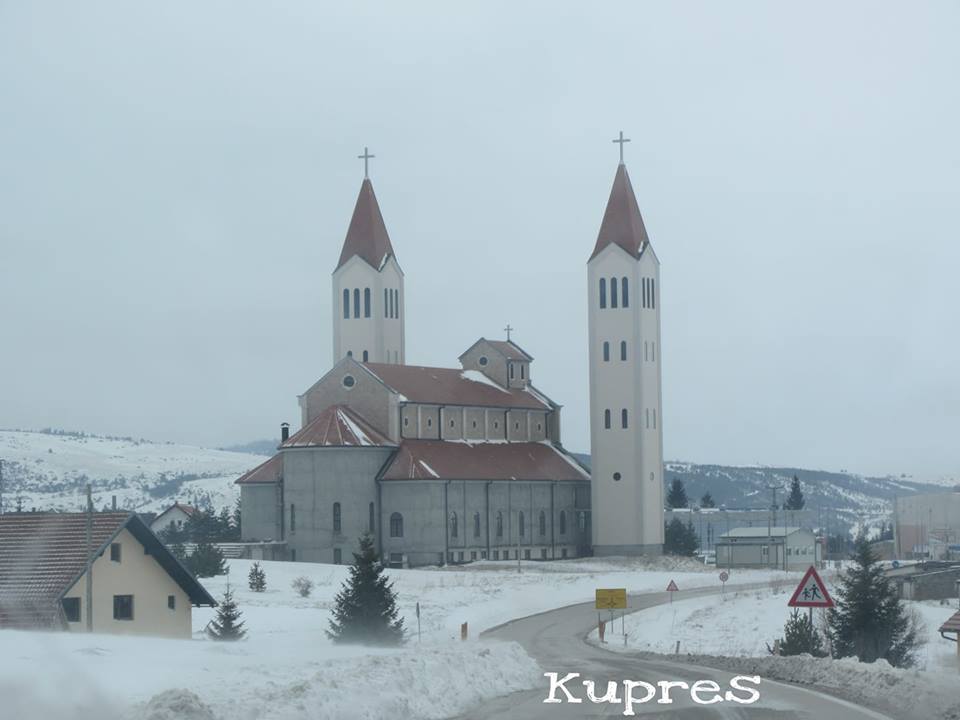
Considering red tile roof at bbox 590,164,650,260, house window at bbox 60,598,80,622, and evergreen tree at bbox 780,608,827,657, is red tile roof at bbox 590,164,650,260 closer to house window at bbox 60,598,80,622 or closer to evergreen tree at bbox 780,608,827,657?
evergreen tree at bbox 780,608,827,657

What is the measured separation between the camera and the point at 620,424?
339 ft

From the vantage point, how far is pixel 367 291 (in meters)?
108

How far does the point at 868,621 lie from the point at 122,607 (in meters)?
19.4

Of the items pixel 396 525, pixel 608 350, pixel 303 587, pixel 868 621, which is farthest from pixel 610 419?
pixel 868 621

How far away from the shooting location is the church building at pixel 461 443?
308ft

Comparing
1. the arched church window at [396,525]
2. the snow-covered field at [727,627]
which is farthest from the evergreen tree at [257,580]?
the arched church window at [396,525]

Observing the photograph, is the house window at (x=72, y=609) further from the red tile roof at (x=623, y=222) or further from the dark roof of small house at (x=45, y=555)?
the red tile roof at (x=623, y=222)

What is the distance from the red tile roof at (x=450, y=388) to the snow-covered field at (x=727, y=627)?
97.4 feet

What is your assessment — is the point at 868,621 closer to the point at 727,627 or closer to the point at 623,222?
the point at 727,627

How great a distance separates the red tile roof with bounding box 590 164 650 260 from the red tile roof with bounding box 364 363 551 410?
11.1 m

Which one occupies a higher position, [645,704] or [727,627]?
[645,704]

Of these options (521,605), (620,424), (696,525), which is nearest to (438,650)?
(521,605)

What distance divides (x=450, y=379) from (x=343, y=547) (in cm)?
1709

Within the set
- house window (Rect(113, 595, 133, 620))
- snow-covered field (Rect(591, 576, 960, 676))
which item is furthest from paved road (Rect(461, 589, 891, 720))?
house window (Rect(113, 595, 133, 620))
